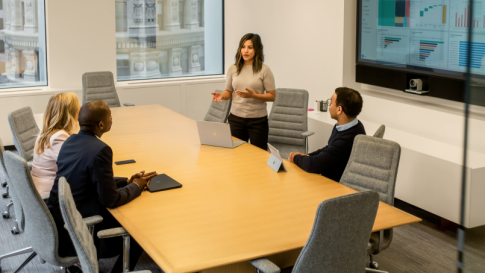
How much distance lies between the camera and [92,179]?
2.77 meters

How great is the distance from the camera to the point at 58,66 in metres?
7.43

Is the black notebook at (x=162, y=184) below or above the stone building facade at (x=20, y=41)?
below

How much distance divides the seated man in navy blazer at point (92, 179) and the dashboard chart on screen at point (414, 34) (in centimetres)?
328

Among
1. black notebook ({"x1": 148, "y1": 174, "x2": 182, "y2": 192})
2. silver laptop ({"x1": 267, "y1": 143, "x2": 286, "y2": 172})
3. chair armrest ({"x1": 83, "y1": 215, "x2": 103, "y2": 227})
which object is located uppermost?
silver laptop ({"x1": 267, "y1": 143, "x2": 286, "y2": 172})

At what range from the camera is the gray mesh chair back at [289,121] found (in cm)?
514

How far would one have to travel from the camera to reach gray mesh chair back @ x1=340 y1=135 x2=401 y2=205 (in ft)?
10.0

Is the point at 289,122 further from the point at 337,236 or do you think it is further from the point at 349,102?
the point at 337,236

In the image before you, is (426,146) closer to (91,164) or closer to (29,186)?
(91,164)

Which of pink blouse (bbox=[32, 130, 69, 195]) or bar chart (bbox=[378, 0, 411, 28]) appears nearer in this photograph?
pink blouse (bbox=[32, 130, 69, 195])

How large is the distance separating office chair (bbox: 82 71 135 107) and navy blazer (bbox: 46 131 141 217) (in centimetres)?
383

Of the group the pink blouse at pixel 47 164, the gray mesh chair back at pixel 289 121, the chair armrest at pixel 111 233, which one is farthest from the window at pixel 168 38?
the chair armrest at pixel 111 233

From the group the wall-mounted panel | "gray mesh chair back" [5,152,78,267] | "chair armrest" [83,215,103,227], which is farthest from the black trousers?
the wall-mounted panel

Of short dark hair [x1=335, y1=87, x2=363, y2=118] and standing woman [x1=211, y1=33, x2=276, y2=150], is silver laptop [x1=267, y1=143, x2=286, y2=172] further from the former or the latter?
standing woman [x1=211, y1=33, x2=276, y2=150]

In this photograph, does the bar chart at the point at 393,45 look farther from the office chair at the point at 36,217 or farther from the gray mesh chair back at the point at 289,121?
the office chair at the point at 36,217
